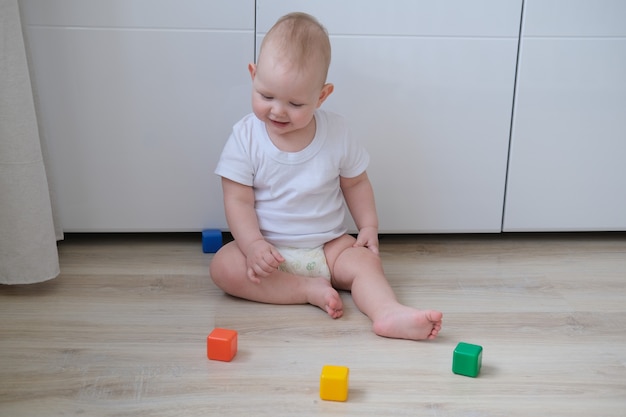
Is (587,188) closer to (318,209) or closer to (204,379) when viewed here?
(318,209)

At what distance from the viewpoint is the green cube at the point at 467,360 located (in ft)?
3.51

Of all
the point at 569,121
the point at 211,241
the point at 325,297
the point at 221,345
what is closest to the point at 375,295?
the point at 325,297

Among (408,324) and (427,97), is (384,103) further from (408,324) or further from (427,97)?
(408,324)

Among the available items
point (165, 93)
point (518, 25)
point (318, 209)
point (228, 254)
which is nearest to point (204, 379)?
point (228, 254)

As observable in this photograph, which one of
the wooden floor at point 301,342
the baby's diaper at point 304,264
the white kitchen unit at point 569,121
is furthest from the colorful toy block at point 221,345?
the white kitchen unit at point 569,121

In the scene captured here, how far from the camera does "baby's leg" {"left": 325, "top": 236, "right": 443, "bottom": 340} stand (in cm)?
118

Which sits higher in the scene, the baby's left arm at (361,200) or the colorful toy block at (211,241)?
the baby's left arm at (361,200)

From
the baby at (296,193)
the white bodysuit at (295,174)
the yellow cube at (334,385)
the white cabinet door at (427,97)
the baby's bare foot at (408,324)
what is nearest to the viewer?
the yellow cube at (334,385)

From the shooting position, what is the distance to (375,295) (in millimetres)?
1288

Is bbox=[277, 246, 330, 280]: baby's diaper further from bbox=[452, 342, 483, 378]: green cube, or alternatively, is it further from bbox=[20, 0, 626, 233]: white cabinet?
bbox=[452, 342, 483, 378]: green cube

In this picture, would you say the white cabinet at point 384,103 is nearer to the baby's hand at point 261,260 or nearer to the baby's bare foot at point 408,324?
the baby's hand at point 261,260

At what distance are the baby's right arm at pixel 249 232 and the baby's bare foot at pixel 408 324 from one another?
21 centimetres

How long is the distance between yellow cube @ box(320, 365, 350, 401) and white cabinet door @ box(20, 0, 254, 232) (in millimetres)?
656

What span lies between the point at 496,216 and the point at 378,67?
420 mm
